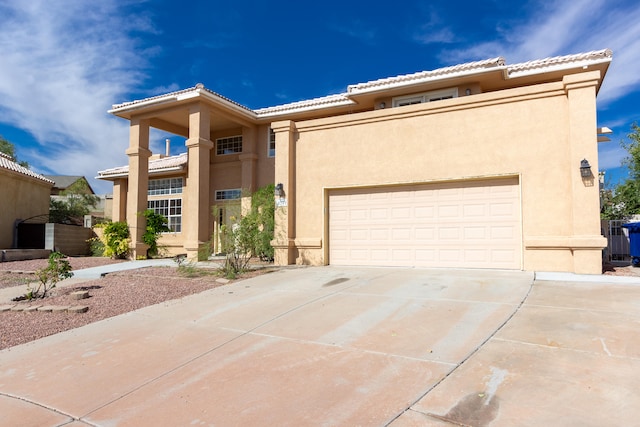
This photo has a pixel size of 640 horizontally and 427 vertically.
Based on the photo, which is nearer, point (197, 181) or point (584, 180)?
point (584, 180)

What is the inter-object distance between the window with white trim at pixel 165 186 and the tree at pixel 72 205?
874cm

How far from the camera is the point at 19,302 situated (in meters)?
8.15

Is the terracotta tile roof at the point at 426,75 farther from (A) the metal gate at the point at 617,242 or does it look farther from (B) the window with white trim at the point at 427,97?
(A) the metal gate at the point at 617,242

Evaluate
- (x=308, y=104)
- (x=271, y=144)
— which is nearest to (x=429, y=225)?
(x=308, y=104)

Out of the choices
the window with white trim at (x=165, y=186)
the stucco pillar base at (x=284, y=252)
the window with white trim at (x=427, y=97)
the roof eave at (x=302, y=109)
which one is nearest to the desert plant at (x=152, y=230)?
the window with white trim at (x=165, y=186)

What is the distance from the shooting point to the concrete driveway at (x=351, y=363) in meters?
3.29

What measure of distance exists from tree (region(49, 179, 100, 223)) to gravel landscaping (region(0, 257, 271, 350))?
1452 cm

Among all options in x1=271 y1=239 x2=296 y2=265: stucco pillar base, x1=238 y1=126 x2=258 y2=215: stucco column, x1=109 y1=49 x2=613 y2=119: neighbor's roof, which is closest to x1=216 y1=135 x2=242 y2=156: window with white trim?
x1=238 y1=126 x2=258 y2=215: stucco column

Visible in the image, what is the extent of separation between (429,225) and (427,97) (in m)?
5.15

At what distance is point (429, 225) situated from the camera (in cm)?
1042

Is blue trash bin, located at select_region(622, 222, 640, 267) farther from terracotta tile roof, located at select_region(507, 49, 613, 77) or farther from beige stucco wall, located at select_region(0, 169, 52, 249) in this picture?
beige stucco wall, located at select_region(0, 169, 52, 249)

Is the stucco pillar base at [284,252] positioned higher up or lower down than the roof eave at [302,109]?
lower down

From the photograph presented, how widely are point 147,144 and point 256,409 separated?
1536cm

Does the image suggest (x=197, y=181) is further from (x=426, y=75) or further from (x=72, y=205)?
(x=72, y=205)
